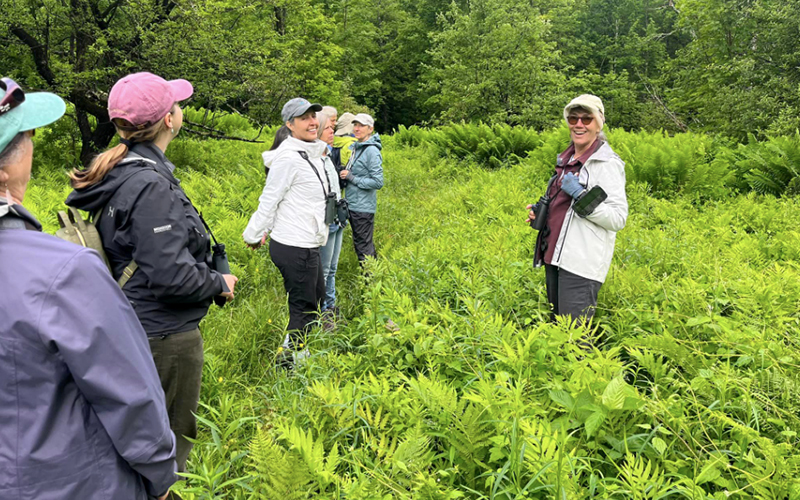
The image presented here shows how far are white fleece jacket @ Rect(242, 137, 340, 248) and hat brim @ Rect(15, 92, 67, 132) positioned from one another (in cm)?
244

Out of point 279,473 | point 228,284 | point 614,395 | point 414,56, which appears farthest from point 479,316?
point 414,56

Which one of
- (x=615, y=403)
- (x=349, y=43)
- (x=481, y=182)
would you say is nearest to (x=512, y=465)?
(x=615, y=403)

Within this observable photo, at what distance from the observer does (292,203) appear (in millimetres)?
3936

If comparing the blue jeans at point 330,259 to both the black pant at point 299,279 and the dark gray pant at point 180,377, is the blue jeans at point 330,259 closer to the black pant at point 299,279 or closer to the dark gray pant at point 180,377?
the black pant at point 299,279

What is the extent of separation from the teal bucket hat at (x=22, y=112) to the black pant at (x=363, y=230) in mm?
4466

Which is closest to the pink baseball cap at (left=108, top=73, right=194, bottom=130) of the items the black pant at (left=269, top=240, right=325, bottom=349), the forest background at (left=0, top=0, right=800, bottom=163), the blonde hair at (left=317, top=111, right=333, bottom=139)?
the black pant at (left=269, top=240, right=325, bottom=349)

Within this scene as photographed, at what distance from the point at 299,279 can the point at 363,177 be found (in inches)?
84.4

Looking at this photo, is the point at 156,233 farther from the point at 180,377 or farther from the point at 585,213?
the point at 585,213

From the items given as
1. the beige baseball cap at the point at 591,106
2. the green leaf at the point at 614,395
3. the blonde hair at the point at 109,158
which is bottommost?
the green leaf at the point at 614,395

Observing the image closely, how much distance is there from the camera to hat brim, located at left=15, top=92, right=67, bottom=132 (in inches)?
51.4

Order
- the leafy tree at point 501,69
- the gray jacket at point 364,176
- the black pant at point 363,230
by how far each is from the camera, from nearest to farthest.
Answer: the gray jacket at point 364,176 → the black pant at point 363,230 → the leafy tree at point 501,69

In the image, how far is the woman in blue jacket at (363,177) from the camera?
5.71 m

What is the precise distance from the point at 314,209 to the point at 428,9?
45.3 meters

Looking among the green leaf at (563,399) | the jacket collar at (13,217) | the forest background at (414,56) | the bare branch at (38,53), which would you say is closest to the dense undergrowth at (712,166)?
the forest background at (414,56)
